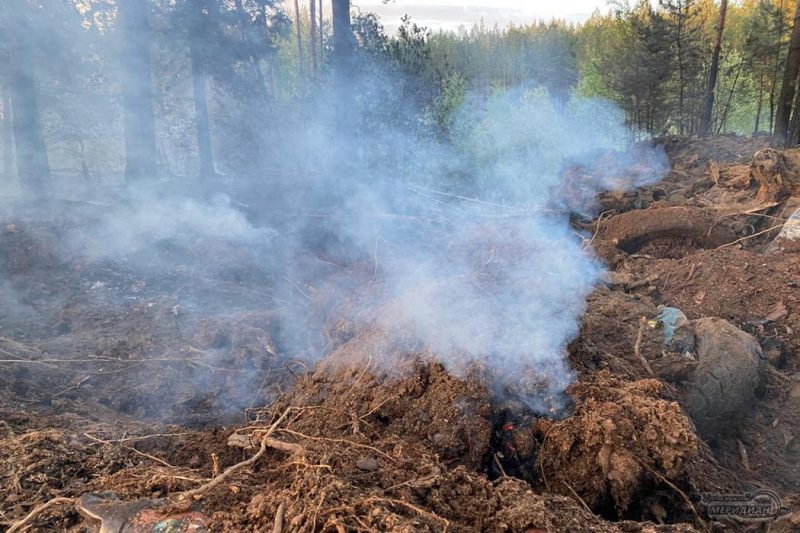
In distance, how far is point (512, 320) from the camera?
3.63 meters

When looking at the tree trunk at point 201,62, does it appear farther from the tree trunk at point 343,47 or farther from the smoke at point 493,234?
the smoke at point 493,234

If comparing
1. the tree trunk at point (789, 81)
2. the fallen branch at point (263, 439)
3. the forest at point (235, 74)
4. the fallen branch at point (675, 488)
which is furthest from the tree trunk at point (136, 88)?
the tree trunk at point (789, 81)

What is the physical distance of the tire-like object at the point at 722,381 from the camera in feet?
11.8

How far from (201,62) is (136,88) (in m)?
2.47

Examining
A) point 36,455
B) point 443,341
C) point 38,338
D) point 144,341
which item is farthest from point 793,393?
point 38,338

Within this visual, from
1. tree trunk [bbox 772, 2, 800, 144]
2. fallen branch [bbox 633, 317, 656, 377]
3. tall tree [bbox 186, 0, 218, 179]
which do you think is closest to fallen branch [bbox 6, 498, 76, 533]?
fallen branch [bbox 633, 317, 656, 377]

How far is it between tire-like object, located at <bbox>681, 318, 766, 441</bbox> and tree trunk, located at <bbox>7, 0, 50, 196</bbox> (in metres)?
12.8

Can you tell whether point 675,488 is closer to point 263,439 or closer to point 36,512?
point 263,439

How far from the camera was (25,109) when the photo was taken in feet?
36.8

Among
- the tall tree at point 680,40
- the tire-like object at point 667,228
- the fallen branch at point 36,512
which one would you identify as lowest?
the fallen branch at point 36,512

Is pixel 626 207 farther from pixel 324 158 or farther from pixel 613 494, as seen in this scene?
pixel 613 494

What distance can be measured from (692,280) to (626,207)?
3.85m

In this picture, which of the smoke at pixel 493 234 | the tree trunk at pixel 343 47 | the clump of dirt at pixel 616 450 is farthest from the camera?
the tree trunk at pixel 343 47

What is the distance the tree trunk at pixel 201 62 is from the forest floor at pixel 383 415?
251 inches
